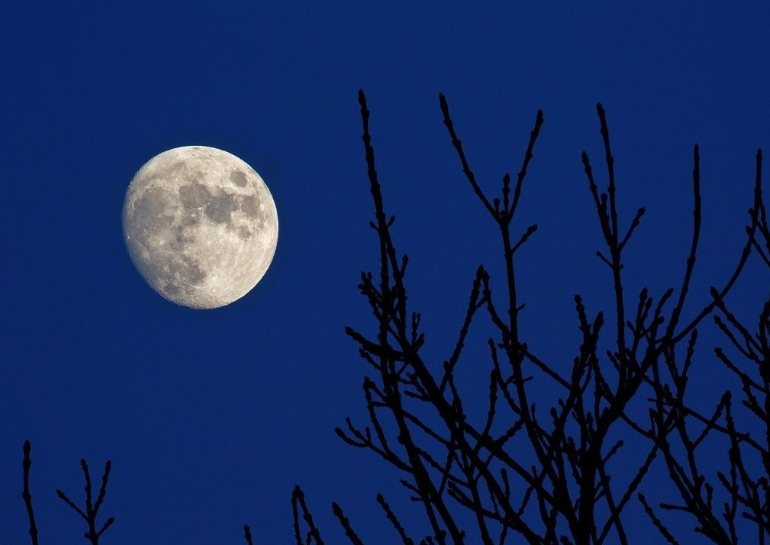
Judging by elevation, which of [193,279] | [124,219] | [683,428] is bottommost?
[683,428]

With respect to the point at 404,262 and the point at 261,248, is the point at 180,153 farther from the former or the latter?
the point at 404,262

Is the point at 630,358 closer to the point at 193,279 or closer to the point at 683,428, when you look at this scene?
the point at 683,428

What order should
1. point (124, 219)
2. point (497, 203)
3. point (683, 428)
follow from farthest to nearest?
point (124, 219) → point (683, 428) → point (497, 203)

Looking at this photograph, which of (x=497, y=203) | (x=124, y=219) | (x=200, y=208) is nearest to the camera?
(x=497, y=203)

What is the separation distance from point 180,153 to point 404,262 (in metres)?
14.8

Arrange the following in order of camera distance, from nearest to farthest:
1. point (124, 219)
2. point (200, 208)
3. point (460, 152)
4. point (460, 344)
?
point (460, 152) < point (460, 344) < point (200, 208) < point (124, 219)

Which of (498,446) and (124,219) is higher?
(124,219)

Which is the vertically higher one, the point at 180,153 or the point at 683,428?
the point at 180,153

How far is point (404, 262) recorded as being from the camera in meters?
3.02

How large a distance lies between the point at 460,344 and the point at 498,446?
1.61ft

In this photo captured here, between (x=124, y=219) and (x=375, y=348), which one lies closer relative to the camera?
(x=375, y=348)

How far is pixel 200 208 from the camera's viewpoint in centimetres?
1541

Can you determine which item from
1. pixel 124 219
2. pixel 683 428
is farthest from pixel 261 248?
pixel 683 428

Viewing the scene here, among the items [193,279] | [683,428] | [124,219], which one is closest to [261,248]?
[193,279]
